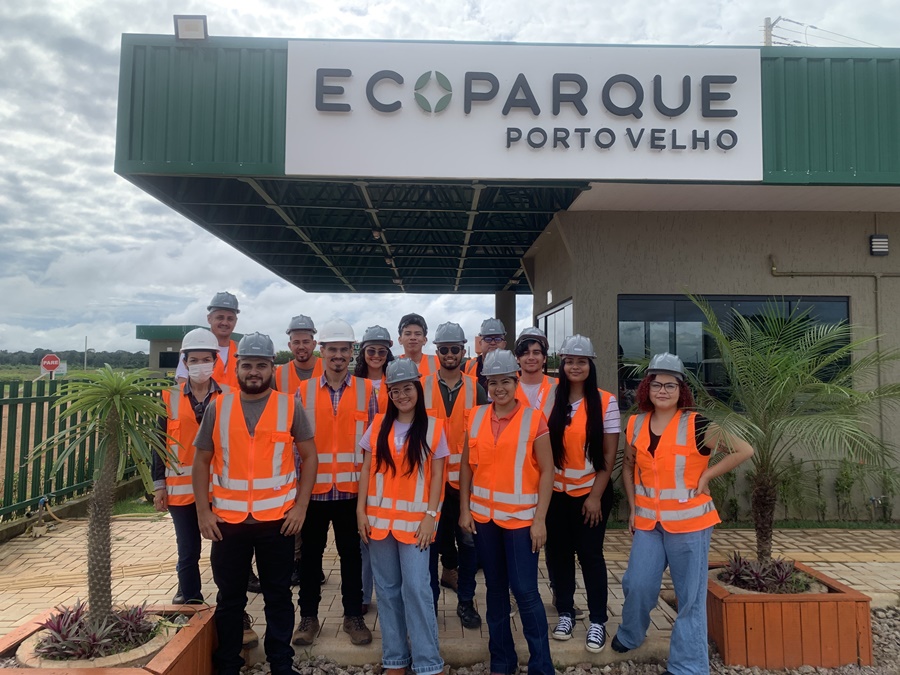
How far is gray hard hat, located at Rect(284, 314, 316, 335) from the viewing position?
4504mm

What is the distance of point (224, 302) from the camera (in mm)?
4539

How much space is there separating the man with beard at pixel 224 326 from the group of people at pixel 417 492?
1.75 ft

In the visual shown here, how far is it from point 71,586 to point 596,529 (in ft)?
14.5

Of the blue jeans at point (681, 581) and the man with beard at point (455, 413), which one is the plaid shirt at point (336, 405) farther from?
the blue jeans at point (681, 581)

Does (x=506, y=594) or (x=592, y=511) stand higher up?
(x=592, y=511)

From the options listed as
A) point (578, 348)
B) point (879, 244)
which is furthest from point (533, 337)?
point (879, 244)

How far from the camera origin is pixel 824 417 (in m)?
4.12

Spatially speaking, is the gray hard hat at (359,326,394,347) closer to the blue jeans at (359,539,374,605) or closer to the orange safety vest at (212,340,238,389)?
the orange safety vest at (212,340,238,389)

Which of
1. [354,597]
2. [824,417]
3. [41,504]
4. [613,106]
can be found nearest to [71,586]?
[41,504]

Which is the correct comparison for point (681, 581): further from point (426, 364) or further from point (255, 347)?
point (255, 347)

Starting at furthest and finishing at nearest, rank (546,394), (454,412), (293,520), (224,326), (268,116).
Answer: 1. (268,116)
2. (224,326)
3. (454,412)
4. (546,394)
5. (293,520)

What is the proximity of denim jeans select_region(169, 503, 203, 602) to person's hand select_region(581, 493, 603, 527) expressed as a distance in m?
2.49

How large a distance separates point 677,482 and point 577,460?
23.5 inches

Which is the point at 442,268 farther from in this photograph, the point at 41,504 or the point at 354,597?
the point at 354,597
